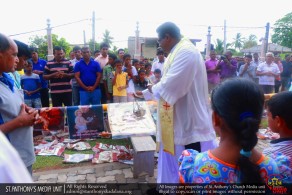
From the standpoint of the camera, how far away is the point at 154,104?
5254mm

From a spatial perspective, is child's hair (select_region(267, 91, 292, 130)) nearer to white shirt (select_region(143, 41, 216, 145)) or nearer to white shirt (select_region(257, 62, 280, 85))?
white shirt (select_region(143, 41, 216, 145))

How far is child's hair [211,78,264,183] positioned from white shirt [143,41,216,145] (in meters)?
1.18

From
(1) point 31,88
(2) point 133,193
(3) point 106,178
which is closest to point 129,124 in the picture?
(3) point 106,178

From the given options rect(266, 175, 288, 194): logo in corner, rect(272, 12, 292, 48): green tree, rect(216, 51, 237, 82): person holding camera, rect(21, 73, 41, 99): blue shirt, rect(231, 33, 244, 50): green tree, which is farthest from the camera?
rect(231, 33, 244, 50): green tree

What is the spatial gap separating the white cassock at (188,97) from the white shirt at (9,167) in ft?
6.56

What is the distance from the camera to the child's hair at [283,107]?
1756mm

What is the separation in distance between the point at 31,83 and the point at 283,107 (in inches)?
215

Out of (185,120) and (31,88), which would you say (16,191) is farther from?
(31,88)

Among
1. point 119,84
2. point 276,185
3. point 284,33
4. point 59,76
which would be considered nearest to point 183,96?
point 276,185

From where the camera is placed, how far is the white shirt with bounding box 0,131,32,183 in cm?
58

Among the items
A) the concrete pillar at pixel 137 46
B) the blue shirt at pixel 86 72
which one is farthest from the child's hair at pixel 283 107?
the concrete pillar at pixel 137 46

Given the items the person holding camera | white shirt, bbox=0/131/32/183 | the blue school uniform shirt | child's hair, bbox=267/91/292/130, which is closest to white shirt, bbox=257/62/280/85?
the person holding camera

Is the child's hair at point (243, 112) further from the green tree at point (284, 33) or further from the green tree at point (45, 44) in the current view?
the green tree at point (284, 33)

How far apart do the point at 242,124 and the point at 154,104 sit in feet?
13.3
